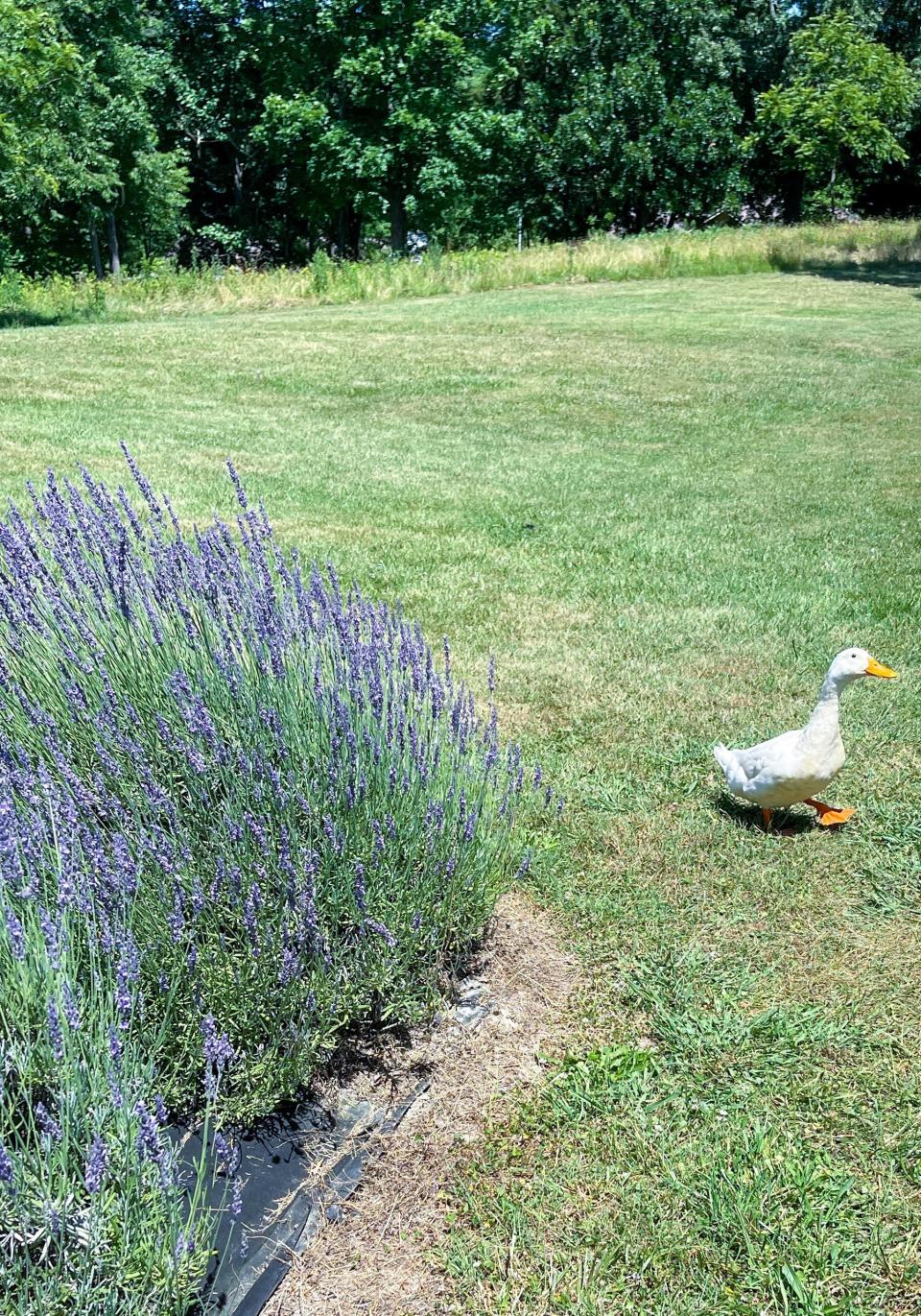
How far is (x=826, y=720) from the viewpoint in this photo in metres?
3.61

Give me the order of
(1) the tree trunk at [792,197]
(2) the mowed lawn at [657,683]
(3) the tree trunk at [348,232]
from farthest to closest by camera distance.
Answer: (3) the tree trunk at [348,232]
(1) the tree trunk at [792,197]
(2) the mowed lawn at [657,683]

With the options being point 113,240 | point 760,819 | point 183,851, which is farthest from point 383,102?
point 183,851

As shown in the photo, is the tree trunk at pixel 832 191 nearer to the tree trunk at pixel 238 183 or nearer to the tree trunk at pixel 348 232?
the tree trunk at pixel 348 232

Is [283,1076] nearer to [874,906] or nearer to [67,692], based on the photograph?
[67,692]

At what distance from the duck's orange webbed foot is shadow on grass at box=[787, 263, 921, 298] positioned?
60.9ft

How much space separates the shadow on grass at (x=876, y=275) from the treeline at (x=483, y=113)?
18.1 feet

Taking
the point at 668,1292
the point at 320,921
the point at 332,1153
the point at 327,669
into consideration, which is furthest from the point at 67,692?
the point at 668,1292

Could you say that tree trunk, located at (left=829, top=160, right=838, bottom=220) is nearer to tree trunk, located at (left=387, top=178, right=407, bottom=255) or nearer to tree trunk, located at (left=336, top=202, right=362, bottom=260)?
tree trunk, located at (left=387, top=178, right=407, bottom=255)

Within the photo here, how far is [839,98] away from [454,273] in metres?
11.8

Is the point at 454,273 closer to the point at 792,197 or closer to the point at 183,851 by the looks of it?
the point at 792,197

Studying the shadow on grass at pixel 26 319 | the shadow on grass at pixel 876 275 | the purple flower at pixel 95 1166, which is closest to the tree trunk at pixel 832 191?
the shadow on grass at pixel 876 275

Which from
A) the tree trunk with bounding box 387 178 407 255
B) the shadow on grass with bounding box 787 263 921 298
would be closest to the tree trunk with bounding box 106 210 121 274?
the tree trunk with bounding box 387 178 407 255

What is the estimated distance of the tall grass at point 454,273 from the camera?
1847 centimetres

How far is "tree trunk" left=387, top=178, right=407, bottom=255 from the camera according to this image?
3083 cm
